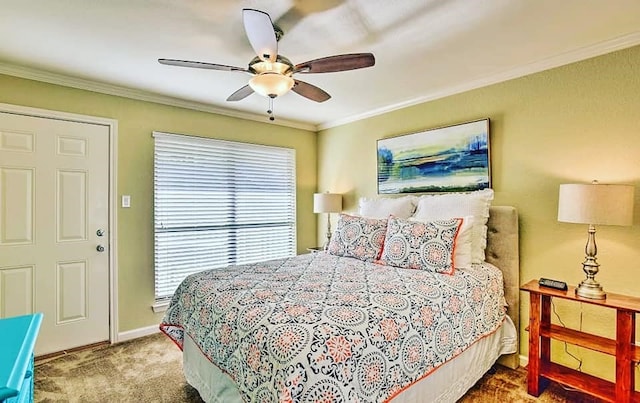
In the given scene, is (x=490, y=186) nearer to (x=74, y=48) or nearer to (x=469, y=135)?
(x=469, y=135)

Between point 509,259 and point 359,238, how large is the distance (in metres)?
1.19

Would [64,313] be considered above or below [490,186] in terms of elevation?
below

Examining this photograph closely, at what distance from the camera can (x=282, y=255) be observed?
4.38 meters

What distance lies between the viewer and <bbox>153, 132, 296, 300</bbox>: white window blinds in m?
3.39

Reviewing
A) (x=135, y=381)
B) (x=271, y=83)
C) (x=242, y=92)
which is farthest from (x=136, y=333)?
(x=271, y=83)

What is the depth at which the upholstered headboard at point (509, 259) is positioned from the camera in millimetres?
2566

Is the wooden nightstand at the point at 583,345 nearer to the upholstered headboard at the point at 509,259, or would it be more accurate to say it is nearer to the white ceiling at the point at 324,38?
the upholstered headboard at the point at 509,259

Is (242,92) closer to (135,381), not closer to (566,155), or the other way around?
(135,381)

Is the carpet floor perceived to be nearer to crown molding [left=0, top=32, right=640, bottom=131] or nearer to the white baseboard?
the white baseboard

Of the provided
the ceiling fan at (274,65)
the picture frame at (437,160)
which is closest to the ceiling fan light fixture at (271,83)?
the ceiling fan at (274,65)

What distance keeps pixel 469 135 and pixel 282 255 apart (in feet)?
8.83

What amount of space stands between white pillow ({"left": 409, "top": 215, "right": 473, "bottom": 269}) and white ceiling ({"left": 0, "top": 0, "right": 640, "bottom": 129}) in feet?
4.19

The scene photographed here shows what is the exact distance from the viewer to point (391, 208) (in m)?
3.14

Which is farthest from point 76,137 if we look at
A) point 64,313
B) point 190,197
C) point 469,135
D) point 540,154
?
point 540,154
